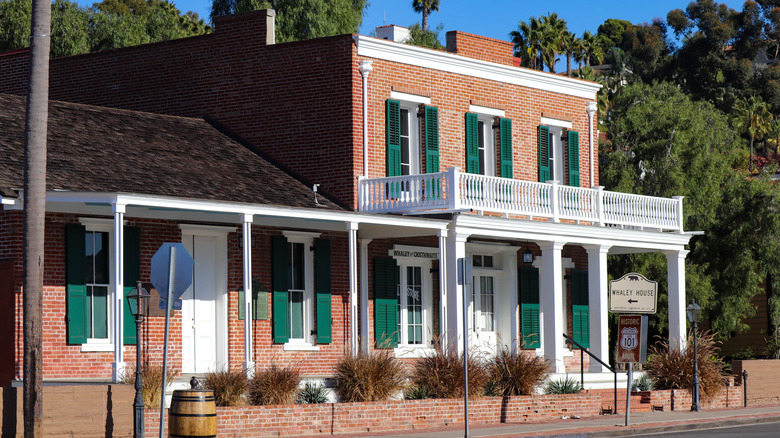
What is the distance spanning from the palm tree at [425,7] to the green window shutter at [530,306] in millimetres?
51062

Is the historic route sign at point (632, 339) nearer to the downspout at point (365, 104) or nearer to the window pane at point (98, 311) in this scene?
the downspout at point (365, 104)

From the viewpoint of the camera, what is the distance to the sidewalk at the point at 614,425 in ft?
67.2

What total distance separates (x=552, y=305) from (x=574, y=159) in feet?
19.1

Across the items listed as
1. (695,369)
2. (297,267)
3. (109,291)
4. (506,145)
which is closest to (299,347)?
(297,267)

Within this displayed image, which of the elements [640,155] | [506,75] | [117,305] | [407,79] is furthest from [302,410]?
[640,155]

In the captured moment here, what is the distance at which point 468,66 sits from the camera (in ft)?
93.4

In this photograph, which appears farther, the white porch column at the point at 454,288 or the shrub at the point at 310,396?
the white porch column at the point at 454,288

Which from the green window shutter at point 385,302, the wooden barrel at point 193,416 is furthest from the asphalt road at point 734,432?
the wooden barrel at point 193,416

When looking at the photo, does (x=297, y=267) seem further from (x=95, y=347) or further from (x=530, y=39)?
(x=530, y=39)

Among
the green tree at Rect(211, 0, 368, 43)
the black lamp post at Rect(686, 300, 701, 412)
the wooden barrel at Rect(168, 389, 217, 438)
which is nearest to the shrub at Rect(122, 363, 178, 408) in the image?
the wooden barrel at Rect(168, 389, 217, 438)

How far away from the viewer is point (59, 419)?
1705cm

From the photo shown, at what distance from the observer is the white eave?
26578 millimetres

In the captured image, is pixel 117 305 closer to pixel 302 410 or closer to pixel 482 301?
pixel 302 410

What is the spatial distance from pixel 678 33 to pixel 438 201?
6773cm
